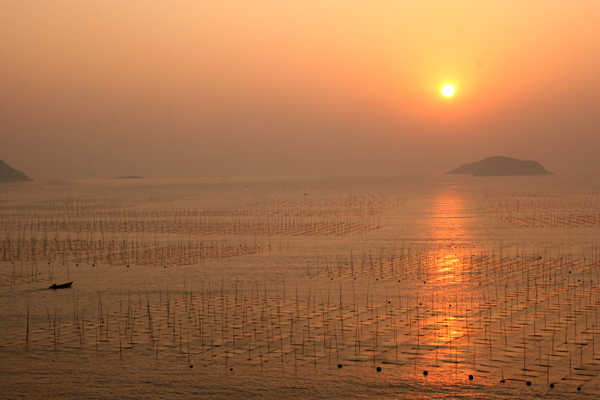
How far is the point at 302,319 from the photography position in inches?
496

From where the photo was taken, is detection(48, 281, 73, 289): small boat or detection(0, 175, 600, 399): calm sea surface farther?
detection(48, 281, 73, 289): small boat

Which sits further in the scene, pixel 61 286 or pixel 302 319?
pixel 61 286

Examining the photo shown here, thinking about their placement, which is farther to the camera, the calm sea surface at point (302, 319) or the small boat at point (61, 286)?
the small boat at point (61, 286)

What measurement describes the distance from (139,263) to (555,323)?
572 inches

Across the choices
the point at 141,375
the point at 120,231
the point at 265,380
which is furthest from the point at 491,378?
the point at 120,231

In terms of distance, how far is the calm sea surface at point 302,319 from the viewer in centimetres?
905

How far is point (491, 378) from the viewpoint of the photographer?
900 centimetres

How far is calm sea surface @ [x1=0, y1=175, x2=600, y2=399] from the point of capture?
905 cm

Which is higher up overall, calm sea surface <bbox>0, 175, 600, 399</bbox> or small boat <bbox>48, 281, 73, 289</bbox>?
small boat <bbox>48, 281, 73, 289</bbox>

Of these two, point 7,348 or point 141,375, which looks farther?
point 7,348

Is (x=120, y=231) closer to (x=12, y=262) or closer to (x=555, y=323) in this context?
(x=12, y=262)

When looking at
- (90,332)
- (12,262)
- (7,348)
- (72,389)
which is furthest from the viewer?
(12,262)

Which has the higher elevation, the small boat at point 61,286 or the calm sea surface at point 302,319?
the small boat at point 61,286

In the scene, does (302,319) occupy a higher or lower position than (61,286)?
lower
